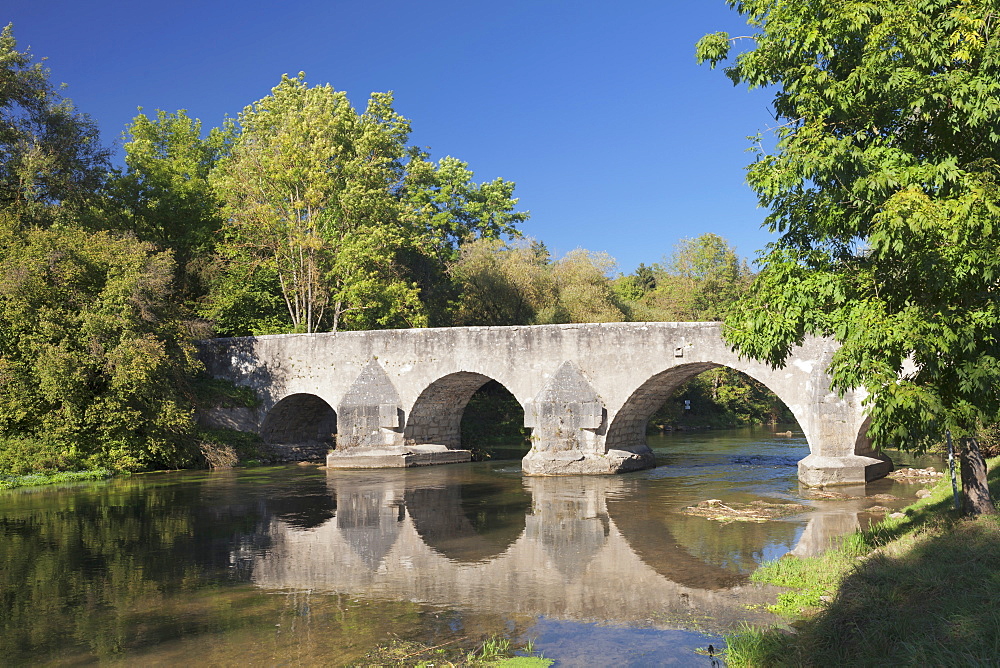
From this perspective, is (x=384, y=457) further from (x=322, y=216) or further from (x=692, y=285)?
(x=692, y=285)

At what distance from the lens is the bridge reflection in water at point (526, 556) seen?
8.67 meters

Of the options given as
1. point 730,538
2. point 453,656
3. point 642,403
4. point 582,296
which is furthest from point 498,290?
point 453,656

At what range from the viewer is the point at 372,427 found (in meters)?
23.8

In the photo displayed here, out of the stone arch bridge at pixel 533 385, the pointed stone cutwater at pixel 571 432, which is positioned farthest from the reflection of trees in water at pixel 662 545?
the stone arch bridge at pixel 533 385

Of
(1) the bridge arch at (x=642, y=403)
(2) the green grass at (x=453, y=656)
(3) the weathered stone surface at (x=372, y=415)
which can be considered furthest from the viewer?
(3) the weathered stone surface at (x=372, y=415)

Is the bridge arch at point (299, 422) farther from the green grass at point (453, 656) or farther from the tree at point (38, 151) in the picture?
the green grass at point (453, 656)

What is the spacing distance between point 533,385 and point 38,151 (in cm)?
1674

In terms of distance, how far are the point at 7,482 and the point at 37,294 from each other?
198 inches

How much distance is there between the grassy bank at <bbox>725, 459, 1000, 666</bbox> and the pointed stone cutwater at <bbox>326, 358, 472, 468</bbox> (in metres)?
15.4

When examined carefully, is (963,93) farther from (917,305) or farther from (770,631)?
(770,631)

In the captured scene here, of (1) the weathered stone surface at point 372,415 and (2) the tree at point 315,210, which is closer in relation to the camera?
(1) the weathered stone surface at point 372,415

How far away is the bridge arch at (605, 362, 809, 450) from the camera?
20.5m

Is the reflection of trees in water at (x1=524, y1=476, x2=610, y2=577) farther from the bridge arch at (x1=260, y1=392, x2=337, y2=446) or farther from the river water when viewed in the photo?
the bridge arch at (x1=260, y1=392, x2=337, y2=446)

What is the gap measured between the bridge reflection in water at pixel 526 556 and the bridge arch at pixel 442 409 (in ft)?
19.7
